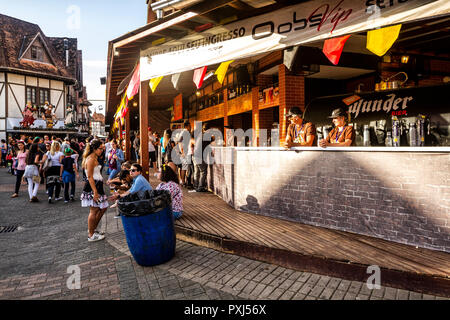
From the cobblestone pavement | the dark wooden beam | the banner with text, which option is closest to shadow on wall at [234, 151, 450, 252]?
the cobblestone pavement

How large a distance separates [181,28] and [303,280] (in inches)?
199

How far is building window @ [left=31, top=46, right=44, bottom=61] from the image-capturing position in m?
26.8

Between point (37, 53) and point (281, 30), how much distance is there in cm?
3055

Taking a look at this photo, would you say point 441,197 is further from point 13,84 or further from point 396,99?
point 13,84

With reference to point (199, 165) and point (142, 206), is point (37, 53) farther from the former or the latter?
point (142, 206)

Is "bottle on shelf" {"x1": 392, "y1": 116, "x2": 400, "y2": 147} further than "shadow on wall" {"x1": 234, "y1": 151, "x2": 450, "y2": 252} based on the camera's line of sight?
Yes

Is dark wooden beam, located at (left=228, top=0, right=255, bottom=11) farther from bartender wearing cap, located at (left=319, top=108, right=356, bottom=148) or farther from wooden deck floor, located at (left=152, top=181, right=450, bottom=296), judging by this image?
wooden deck floor, located at (left=152, top=181, right=450, bottom=296)

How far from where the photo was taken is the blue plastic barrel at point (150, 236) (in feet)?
12.1

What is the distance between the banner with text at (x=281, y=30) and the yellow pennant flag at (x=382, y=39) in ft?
0.35

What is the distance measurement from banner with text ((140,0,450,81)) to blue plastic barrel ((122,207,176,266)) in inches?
125

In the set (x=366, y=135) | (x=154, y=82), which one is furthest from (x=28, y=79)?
(x=366, y=135)

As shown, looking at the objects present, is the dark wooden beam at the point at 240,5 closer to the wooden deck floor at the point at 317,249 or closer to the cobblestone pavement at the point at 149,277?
the wooden deck floor at the point at 317,249

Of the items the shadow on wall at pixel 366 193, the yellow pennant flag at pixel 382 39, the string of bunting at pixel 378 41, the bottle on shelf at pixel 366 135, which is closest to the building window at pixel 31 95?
the shadow on wall at pixel 366 193

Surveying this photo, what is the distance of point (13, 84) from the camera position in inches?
957
